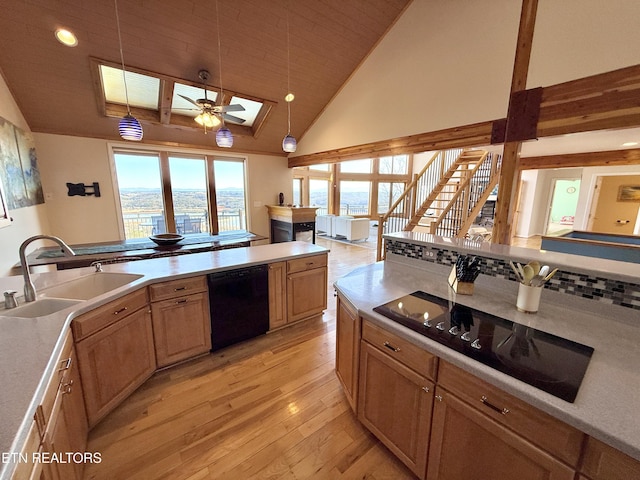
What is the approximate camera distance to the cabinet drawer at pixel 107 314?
147cm

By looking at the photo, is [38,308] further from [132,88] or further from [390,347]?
[132,88]

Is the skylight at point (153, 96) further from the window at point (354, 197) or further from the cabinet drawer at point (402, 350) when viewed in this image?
the window at point (354, 197)

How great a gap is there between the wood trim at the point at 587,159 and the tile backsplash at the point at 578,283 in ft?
18.1

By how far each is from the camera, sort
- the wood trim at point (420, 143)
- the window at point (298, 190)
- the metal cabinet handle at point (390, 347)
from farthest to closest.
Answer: the window at point (298, 190)
the wood trim at point (420, 143)
the metal cabinet handle at point (390, 347)

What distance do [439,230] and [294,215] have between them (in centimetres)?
309

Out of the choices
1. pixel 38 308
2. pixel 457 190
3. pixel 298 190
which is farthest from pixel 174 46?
pixel 298 190

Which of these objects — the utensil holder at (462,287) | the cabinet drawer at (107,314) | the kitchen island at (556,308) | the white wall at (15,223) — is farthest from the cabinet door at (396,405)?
the white wall at (15,223)

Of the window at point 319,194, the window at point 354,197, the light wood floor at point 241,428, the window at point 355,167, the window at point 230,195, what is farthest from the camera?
the window at point 354,197

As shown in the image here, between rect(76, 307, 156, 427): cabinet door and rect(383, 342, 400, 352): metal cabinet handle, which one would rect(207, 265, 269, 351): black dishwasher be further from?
rect(383, 342, 400, 352): metal cabinet handle

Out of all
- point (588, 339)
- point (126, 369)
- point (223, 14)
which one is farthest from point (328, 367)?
point (223, 14)

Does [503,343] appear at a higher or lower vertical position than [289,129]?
lower

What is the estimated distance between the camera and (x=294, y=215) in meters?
5.76

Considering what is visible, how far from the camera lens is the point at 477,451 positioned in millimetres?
1059

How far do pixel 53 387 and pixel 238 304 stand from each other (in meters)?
1.42
